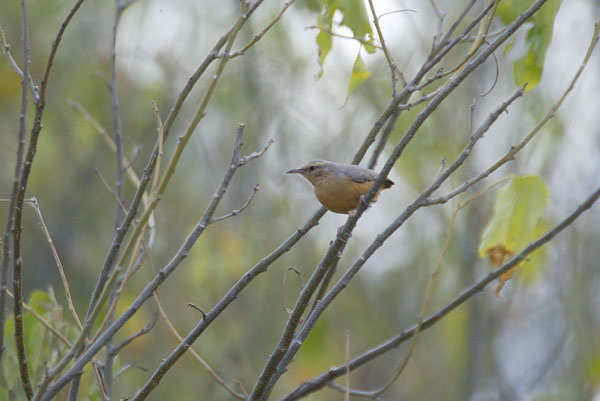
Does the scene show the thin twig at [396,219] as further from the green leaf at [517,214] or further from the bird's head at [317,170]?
the bird's head at [317,170]

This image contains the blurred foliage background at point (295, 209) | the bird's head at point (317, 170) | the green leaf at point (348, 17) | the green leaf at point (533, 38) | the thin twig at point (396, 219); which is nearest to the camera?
the thin twig at point (396, 219)

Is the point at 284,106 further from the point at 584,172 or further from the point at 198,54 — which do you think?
the point at 584,172

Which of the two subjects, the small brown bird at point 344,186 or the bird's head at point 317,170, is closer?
the small brown bird at point 344,186

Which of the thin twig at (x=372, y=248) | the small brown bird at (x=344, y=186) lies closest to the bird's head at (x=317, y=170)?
the small brown bird at (x=344, y=186)

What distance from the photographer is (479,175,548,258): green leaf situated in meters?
2.74

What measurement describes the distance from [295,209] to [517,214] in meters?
4.98

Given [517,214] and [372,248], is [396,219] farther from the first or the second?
[517,214]

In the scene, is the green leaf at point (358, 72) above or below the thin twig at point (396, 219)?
above

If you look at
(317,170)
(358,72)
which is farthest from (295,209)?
(358,72)

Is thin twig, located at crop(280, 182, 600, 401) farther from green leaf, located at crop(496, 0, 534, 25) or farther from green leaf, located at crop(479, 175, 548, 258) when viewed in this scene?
green leaf, located at crop(496, 0, 534, 25)

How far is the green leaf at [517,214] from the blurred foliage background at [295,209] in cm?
278

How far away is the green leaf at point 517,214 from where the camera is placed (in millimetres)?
2742

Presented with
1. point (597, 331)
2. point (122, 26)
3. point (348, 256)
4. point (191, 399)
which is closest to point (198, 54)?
point (122, 26)

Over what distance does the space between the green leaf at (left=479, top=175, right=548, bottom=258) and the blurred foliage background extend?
9.11 feet
